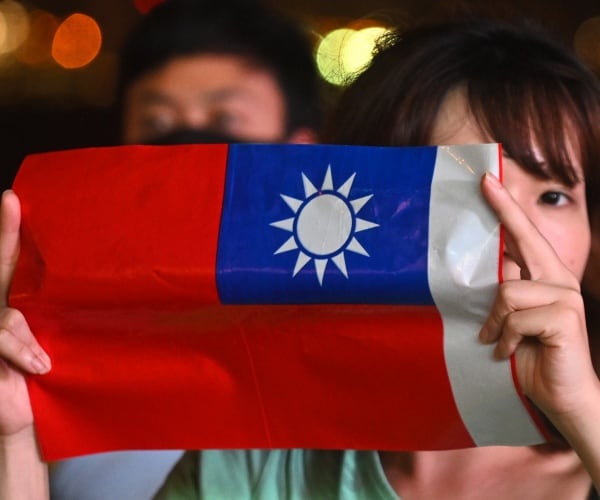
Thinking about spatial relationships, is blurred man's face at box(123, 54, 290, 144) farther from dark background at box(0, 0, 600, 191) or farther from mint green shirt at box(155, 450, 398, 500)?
dark background at box(0, 0, 600, 191)

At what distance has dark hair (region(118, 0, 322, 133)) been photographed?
4.83 feet

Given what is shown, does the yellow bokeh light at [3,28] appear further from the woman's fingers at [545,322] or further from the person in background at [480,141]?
the woman's fingers at [545,322]

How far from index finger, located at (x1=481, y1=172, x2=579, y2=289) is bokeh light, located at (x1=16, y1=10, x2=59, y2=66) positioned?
2.99 m

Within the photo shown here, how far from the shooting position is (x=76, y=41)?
11.8 feet

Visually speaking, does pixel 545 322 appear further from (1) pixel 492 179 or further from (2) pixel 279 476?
(2) pixel 279 476

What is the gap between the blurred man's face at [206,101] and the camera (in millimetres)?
1390

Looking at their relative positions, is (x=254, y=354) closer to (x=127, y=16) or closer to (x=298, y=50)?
(x=298, y=50)

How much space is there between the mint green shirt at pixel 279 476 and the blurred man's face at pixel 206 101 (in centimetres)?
53

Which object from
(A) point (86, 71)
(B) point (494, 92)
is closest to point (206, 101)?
(B) point (494, 92)


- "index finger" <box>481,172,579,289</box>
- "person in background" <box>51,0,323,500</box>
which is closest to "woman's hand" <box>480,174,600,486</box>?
"index finger" <box>481,172,579,289</box>

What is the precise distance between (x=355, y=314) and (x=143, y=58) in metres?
0.83

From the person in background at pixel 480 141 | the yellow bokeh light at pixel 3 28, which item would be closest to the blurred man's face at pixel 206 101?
the person in background at pixel 480 141

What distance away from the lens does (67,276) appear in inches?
31.4

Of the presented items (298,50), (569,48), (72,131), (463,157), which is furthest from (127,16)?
(463,157)
